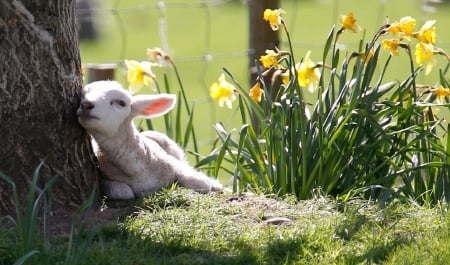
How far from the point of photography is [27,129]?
179 inches

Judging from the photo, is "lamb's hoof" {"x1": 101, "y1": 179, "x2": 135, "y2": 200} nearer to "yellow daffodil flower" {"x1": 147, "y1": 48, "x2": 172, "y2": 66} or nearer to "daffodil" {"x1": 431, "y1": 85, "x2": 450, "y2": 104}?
"yellow daffodil flower" {"x1": 147, "y1": 48, "x2": 172, "y2": 66}

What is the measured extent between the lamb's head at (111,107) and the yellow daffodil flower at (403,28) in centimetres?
114

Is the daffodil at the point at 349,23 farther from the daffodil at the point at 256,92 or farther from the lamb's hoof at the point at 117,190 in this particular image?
the lamb's hoof at the point at 117,190

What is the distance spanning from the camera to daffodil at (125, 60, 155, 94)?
582 cm

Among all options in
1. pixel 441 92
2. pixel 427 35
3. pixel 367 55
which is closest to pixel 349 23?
pixel 367 55

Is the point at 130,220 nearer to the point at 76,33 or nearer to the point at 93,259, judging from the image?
the point at 93,259

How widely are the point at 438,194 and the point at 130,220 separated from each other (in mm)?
1638

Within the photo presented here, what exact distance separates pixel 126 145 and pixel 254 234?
2.62 feet

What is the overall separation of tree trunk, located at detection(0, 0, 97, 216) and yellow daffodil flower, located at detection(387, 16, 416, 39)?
1560 millimetres

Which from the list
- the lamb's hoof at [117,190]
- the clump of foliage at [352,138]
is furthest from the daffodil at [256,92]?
the lamb's hoof at [117,190]

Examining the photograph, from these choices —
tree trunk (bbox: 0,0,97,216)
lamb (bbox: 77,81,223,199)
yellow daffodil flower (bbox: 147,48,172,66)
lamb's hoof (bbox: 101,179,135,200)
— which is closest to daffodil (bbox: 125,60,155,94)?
yellow daffodil flower (bbox: 147,48,172,66)

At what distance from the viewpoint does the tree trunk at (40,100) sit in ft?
14.8

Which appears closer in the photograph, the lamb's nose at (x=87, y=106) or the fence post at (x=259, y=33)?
the lamb's nose at (x=87, y=106)

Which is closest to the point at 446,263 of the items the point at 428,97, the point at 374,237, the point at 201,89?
the point at 374,237
